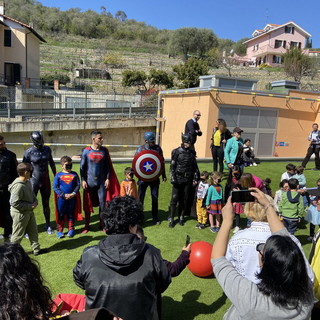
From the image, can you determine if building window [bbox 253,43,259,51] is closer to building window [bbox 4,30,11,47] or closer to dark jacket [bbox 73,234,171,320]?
building window [bbox 4,30,11,47]

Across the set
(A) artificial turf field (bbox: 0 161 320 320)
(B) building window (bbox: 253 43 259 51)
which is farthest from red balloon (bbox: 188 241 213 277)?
(B) building window (bbox: 253 43 259 51)

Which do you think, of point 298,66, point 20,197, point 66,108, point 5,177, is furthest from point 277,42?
point 20,197

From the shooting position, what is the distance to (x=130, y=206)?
2584 millimetres

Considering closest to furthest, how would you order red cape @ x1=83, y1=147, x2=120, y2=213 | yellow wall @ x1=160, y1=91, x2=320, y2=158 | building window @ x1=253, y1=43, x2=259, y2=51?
red cape @ x1=83, y1=147, x2=120, y2=213
yellow wall @ x1=160, y1=91, x2=320, y2=158
building window @ x1=253, y1=43, x2=259, y2=51

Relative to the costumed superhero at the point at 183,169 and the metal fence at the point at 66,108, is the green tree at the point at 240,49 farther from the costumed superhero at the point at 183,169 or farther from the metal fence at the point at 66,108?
the costumed superhero at the point at 183,169

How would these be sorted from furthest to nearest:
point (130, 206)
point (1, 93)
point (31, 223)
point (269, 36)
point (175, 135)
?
1. point (269, 36)
2. point (1, 93)
3. point (175, 135)
4. point (31, 223)
5. point (130, 206)

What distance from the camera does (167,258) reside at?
542 centimetres

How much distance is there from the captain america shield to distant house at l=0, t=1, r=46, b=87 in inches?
1122

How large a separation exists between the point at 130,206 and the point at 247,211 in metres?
1.50

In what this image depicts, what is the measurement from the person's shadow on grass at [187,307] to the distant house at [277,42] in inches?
2509

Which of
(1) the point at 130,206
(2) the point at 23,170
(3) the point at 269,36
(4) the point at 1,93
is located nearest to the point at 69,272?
(2) the point at 23,170

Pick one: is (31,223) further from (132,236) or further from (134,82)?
(134,82)

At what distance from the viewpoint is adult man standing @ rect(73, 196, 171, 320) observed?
7.23 feet

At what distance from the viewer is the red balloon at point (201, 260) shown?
4.61m
